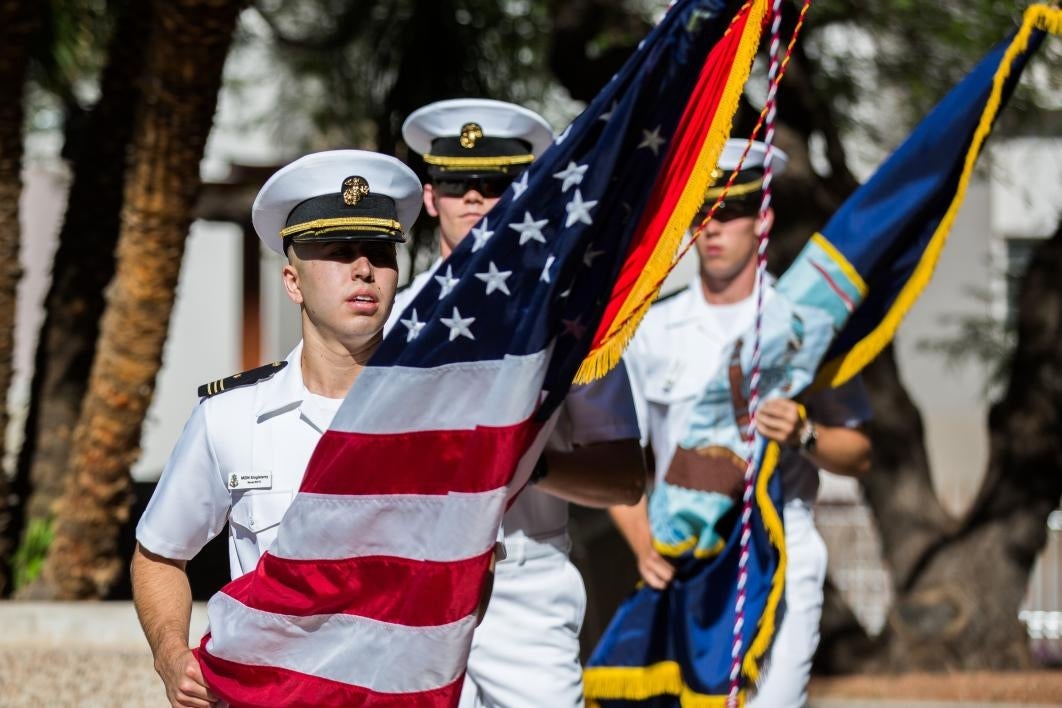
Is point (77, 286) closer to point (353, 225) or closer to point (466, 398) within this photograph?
point (353, 225)

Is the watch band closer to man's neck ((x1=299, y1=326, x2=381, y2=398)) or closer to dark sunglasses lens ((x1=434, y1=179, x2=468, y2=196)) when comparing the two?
man's neck ((x1=299, y1=326, x2=381, y2=398))

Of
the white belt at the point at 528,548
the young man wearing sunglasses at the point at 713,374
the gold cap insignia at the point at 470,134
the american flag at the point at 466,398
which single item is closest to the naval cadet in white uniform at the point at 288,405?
the american flag at the point at 466,398

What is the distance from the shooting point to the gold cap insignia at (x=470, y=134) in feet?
15.0

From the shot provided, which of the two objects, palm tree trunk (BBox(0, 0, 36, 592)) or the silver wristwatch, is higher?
palm tree trunk (BBox(0, 0, 36, 592))

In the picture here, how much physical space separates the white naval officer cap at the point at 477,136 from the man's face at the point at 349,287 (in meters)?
1.13

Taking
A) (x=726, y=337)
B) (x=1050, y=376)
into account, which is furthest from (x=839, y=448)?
(x=1050, y=376)

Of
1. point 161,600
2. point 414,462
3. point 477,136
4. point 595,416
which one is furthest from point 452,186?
point 161,600

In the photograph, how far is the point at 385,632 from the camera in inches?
125

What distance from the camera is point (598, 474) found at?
4.04 meters

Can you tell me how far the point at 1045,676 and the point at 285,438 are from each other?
23.5 feet

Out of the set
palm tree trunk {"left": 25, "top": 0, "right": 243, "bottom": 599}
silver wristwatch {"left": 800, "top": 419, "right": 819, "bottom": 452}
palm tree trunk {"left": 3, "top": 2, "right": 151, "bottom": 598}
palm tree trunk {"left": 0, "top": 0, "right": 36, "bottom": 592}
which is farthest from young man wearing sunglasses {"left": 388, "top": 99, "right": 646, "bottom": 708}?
palm tree trunk {"left": 3, "top": 2, "right": 151, "bottom": 598}

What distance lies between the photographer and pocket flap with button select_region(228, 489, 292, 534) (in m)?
3.40

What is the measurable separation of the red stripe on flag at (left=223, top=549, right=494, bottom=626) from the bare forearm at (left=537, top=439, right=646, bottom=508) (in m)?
0.78

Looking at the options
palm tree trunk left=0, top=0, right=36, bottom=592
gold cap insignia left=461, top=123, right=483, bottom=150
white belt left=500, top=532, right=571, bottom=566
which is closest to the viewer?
white belt left=500, top=532, right=571, bottom=566
